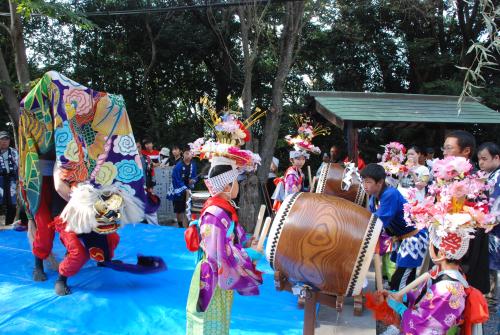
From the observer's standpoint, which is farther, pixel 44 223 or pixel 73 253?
pixel 44 223

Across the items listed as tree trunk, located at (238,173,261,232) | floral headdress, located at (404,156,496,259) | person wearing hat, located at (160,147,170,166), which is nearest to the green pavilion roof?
tree trunk, located at (238,173,261,232)

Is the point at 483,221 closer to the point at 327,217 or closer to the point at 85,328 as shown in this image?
the point at 327,217

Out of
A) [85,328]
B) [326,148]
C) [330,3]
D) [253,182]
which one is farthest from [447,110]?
[85,328]

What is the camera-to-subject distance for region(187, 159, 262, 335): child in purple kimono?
7.75ft

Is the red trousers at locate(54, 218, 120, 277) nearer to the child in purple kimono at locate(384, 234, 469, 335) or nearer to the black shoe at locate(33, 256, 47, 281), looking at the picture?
the black shoe at locate(33, 256, 47, 281)

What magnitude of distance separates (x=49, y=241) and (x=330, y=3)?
33.7 feet

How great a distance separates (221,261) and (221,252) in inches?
1.9

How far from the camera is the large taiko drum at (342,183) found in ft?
14.4

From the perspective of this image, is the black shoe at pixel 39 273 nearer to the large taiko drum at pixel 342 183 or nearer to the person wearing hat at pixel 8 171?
the large taiko drum at pixel 342 183

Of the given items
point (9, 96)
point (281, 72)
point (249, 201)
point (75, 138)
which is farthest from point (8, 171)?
point (281, 72)

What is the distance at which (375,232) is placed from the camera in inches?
81.4

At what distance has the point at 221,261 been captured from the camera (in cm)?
234

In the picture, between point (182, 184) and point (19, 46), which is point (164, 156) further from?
point (19, 46)

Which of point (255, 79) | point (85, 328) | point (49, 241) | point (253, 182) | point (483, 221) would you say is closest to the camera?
point (483, 221)
